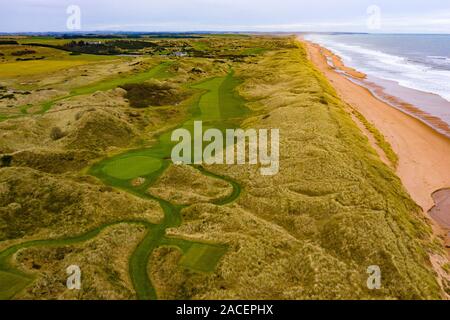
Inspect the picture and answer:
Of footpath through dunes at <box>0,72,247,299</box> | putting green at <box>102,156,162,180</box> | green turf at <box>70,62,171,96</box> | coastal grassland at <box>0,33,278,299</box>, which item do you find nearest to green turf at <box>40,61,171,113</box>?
green turf at <box>70,62,171,96</box>

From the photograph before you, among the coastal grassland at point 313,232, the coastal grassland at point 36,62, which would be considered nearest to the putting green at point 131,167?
the coastal grassland at point 313,232

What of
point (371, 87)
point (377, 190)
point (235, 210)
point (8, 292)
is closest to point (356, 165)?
point (377, 190)

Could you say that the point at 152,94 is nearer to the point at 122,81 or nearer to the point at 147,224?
the point at 122,81

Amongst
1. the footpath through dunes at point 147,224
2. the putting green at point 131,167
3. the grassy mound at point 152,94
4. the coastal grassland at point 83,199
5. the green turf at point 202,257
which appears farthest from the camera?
the grassy mound at point 152,94

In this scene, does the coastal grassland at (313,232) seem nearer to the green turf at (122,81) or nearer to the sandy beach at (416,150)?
the sandy beach at (416,150)

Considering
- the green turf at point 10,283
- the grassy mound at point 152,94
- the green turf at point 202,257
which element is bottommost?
the green turf at point 10,283
